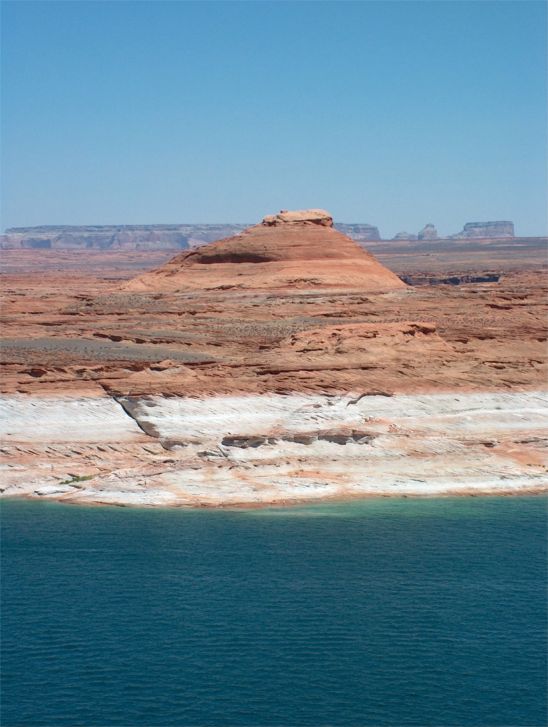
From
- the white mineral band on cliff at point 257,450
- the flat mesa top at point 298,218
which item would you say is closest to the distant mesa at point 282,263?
the flat mesa top at point 298,218

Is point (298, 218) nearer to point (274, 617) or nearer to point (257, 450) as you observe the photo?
point (257, 450)

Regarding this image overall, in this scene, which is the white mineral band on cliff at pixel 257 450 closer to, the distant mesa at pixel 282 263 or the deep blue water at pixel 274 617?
the deep blue water at pixel 274 617

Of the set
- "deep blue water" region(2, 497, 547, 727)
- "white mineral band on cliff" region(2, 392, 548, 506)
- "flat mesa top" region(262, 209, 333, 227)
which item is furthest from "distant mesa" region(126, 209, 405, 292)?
"deep blue water" region(2, 497, 547, 727)

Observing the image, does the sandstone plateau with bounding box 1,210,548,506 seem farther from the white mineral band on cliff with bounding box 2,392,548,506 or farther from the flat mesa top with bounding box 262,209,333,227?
the flat mesa top with bounding box 262,209,333,227

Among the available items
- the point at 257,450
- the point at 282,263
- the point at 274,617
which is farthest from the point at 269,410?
the point at 282,263

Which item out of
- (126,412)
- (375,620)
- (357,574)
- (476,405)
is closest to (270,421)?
(126,412)

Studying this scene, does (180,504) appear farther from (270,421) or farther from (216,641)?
(216,641)

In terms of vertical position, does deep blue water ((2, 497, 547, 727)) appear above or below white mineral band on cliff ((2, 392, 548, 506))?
below
